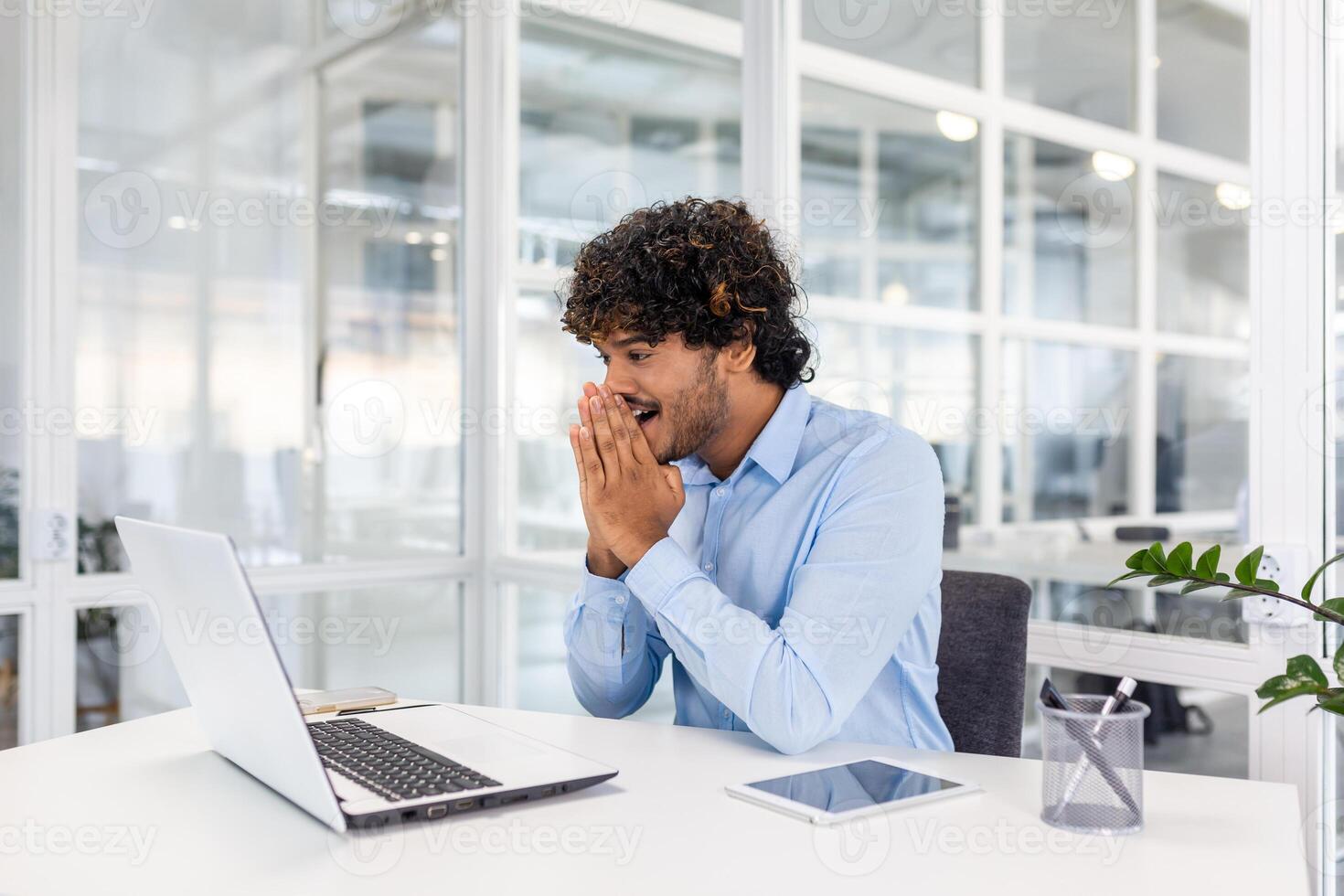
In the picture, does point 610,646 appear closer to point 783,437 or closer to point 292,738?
point 783,437

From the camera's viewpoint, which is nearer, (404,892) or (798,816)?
(404,892)

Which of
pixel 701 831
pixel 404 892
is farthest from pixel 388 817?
pixel 701 831

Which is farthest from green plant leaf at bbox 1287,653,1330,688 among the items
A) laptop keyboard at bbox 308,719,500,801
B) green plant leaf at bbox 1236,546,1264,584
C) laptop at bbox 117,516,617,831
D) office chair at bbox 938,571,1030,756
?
laptop keyboard at bbox 308,719,500,801

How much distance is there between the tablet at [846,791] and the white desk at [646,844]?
0.02 meters

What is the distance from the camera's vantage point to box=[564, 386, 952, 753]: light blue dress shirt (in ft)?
4.29

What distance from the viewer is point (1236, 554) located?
1839mm

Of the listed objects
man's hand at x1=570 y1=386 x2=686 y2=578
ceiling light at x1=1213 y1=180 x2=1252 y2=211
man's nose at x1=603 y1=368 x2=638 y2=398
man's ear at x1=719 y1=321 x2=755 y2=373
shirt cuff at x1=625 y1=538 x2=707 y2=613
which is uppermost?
ceiling light at x1=1213 y1=180 x2=1252 y2=211

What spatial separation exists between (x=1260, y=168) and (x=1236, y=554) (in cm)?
61

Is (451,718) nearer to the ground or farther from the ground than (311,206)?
nearer to the ground

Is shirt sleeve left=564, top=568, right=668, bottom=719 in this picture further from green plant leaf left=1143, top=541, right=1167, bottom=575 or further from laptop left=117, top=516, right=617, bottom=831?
green plant leaf left=1143, top=541, right=1167, bottom=575

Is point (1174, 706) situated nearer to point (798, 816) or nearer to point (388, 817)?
point (798, 816)

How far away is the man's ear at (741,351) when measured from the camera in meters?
1.66

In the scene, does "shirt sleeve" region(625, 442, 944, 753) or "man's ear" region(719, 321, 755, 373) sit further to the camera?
"man's ear" region(719, 321, 755, 373)

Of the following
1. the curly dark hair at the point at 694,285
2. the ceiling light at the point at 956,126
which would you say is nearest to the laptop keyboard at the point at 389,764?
the curly dark hair at the point at 694,285
